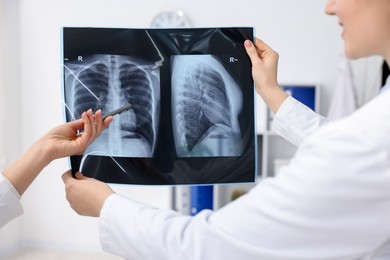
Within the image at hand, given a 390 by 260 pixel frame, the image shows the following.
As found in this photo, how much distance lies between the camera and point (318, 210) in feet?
2.00

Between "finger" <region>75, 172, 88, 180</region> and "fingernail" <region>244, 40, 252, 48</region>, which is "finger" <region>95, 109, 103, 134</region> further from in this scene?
"fingernail" <region>244, 40, 252, 48</region>

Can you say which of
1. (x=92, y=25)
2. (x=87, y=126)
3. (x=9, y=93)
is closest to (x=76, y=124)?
(x=87, y=126)

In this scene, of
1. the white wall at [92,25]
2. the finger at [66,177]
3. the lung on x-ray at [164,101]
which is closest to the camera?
the finger at [66,177]

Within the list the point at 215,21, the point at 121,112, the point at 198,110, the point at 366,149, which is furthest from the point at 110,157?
the point at 215,21

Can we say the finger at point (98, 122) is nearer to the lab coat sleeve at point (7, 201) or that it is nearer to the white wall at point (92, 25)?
the lab coat sleeve at point (7, 201)

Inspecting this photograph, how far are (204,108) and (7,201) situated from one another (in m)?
0.44

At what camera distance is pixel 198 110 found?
1.05 m

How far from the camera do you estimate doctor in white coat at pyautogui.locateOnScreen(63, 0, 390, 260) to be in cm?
59

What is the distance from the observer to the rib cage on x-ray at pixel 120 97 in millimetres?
1019

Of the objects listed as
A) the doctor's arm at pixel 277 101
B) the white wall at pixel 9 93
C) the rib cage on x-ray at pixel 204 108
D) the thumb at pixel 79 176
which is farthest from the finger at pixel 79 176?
the white wall at pixel 9 93

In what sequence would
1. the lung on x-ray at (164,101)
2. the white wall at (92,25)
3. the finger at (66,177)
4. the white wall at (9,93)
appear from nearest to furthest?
the finger at (66,177) < the lung on x-ray at (164,101) < the white wall at (92,25) < the white wall at (9,93)

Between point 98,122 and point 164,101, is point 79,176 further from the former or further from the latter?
point 164,101

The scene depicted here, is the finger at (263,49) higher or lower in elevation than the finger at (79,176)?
higher

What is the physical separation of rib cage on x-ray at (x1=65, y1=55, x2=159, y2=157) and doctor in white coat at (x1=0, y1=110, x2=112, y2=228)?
0.25ft
